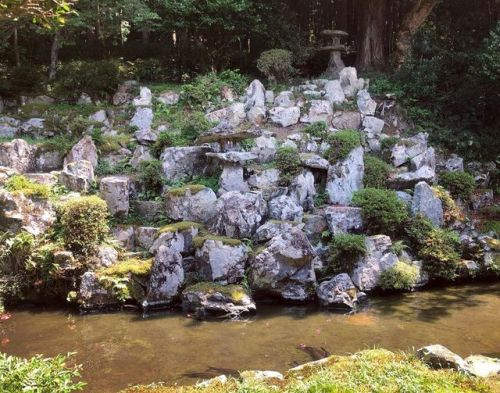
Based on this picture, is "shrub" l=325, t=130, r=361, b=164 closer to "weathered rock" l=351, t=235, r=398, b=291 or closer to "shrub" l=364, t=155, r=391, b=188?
"shrub" l=364, t=155, r=391, b=188

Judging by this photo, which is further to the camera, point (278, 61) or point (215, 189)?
point (278, 61)

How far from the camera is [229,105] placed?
16.7 metres

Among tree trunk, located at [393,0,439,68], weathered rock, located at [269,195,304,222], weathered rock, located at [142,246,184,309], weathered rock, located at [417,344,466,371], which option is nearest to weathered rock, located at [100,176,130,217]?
weathered rock, located at [142,246,184,309]

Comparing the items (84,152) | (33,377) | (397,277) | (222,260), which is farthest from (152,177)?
(33,377)

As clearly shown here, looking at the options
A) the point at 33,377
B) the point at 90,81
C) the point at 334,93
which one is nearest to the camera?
the point at 33,377

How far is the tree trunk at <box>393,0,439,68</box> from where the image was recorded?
63.1 feet

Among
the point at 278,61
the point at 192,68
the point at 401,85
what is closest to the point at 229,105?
the point at 278,61

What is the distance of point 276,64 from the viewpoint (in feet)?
59.9

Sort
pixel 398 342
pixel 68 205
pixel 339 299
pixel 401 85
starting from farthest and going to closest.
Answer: pixel 401 85 → pixel 68 205 → pixel 339 299 → pixel 398 342

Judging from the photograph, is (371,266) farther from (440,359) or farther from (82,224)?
(82,224)

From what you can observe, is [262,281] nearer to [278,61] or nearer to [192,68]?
[278,61]

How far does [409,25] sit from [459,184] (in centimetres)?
877

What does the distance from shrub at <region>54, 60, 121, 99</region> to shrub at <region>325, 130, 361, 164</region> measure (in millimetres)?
9328

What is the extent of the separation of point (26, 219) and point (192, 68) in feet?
36.4
